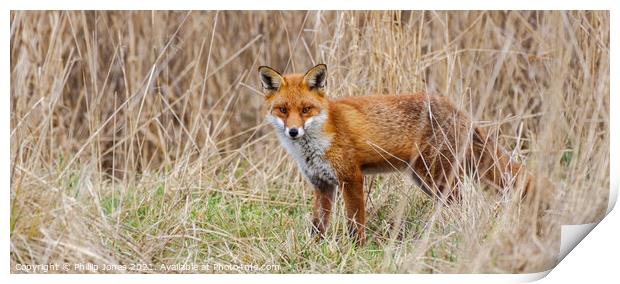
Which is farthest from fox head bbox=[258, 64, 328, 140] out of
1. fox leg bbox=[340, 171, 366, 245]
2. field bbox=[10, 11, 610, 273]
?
field bbox=[10, 11, 610, 273]

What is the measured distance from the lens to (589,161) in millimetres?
5887

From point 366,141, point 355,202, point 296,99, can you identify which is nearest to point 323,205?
point 355,202

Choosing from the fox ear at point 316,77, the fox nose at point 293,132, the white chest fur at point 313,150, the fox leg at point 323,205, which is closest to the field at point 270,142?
the fox leg at point 323,205

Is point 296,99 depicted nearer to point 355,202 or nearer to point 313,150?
point 313,150

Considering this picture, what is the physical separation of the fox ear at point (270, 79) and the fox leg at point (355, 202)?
0.70 metres

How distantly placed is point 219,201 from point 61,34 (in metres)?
1.48

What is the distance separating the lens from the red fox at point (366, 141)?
19.3 ft

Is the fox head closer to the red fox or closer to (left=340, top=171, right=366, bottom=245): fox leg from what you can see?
the red fox

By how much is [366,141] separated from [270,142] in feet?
4.54

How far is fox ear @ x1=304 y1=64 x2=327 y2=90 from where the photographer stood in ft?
19.1

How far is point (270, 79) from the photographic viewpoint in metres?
5.88

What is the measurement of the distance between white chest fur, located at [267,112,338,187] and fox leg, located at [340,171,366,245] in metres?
0.10

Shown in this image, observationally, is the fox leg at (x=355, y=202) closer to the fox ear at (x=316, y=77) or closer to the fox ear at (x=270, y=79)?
the fox ear at (x=316, y=77)

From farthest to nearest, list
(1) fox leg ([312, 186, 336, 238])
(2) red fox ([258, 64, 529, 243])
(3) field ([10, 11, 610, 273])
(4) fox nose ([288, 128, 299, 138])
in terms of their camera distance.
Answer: (1) fox leg ([312, 186, 336, 238]) → (2) red fox ([258, 64, 529, 243]) → (4) fox nose ([288, 128, 299, 138]) → (3) field ([10, 11, 610, 273])
